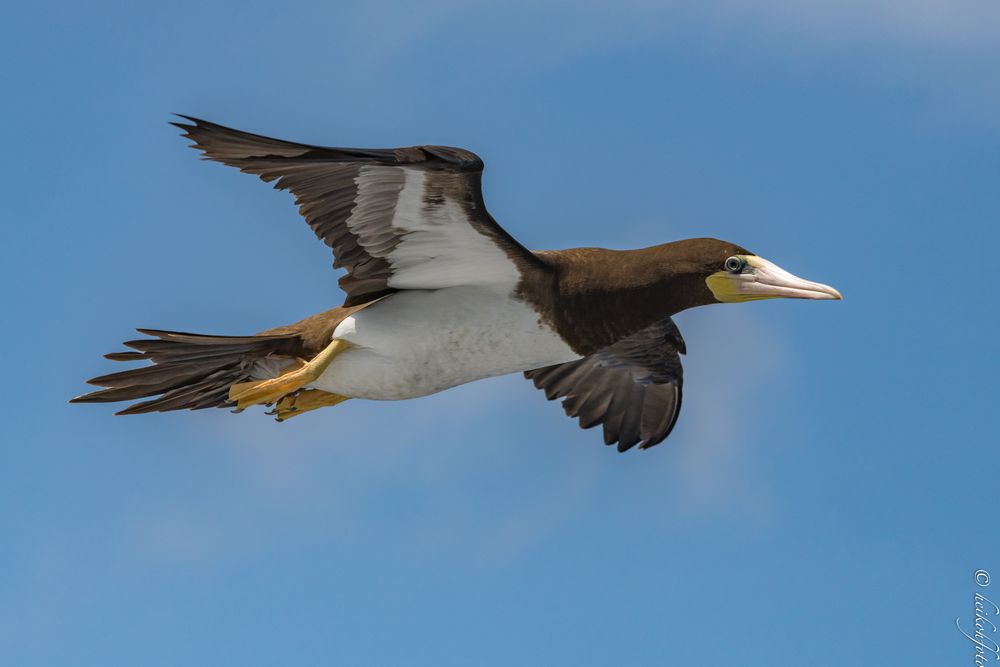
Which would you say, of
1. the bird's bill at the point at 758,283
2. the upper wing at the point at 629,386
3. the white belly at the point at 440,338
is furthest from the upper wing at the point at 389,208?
the upper wing at the point at 629,386

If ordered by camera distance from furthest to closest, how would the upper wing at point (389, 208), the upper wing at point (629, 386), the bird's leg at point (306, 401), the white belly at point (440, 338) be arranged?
the upper wing at point (629, 386) → the bird's leg at point (306, 401) → the white belly at point (440, 338) → the upper wing at point (389, 208)

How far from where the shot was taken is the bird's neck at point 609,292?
7.89m

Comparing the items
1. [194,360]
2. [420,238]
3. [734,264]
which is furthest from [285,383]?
[734,264]

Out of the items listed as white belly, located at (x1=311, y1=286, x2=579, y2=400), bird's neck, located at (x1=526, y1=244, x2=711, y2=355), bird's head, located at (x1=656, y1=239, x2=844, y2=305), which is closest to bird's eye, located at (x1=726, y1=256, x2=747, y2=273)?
bird's head, located at (x1=656, y1=239, x2=844, y2=305)

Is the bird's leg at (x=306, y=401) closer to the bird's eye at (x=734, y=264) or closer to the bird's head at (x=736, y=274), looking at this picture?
the bird's head at (x=736, y=274)

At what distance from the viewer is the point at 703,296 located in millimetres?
8188

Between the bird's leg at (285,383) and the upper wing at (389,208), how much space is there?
34 centimetres

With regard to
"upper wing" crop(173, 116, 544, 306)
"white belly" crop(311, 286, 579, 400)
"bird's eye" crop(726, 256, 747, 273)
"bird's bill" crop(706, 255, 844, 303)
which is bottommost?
"white belly" crop(311, 286, 579, 400)

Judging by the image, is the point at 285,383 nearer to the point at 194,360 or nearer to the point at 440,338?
the point at 194,360

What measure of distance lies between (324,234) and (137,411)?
1.84m

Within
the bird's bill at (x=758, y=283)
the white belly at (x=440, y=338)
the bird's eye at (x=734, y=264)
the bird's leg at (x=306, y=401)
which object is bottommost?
the bird's leg at (x=306, y=401)

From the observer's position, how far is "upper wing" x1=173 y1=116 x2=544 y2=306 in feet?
22.4

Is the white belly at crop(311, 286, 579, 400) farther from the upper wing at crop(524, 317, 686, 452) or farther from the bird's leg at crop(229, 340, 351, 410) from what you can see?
the upper wing at crop(524, 317, 686, 452)

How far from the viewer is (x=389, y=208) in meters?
7.47
